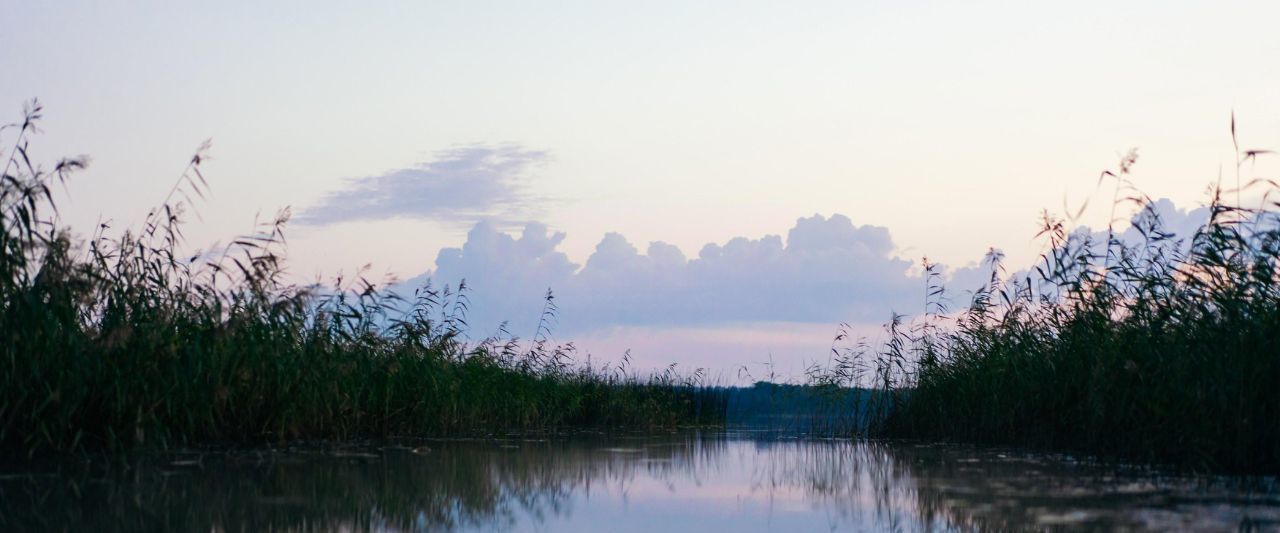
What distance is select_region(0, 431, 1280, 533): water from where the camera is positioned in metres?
4.23

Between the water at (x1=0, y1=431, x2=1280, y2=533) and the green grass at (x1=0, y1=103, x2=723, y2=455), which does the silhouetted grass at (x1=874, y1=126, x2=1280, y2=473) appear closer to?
the water at (x1=0, y1=431, x2=1280, y2=533)

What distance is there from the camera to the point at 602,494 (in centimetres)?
539

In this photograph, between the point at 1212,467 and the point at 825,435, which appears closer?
the point at 1212,467

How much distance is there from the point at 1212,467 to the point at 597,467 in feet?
11.1

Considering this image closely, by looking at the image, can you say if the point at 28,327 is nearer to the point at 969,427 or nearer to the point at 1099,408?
the point at 1099,408

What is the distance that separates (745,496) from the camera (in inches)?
215

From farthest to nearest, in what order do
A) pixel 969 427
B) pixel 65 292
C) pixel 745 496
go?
pixel 969 427
pixel 65 292
pixel 745 496

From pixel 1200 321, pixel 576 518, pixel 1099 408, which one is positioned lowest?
pixel 576 518

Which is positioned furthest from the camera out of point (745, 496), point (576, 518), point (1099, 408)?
point (1099, 408)

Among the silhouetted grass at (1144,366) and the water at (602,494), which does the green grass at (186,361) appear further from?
the silhouetted grass at (1144,366)

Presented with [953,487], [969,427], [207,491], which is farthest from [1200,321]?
[207,491]

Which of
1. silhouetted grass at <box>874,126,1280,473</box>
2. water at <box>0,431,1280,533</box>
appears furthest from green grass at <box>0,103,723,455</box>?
silhouetted grass at <box>874,126,1280,473</box>

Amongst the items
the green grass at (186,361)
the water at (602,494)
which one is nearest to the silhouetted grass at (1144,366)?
the water at (602,494)

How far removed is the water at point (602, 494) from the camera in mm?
4230
